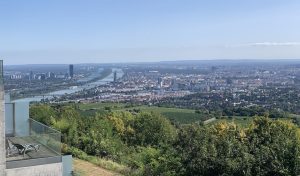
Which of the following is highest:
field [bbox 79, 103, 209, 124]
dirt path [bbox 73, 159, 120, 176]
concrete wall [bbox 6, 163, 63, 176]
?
concrete wall [bbox 6, 163, 63, 176]

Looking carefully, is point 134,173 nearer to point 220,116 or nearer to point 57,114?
point 57,114

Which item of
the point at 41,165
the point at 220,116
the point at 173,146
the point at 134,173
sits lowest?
the point at 220,116

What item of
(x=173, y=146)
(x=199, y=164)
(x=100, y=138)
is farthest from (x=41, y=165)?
(x=100, y=138)

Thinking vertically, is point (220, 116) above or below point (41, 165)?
below

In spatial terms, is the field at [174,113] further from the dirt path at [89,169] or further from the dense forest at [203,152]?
the dirt path at [89,169]

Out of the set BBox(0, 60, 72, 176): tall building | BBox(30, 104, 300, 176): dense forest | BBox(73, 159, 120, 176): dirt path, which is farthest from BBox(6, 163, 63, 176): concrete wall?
BBox(73, 159, 120, 176): dirt path

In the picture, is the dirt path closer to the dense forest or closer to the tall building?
the dense forest
